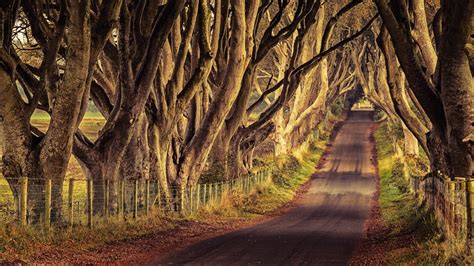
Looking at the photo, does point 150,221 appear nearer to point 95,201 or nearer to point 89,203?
point 95,201

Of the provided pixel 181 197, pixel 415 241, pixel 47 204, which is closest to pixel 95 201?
pixel 47 204

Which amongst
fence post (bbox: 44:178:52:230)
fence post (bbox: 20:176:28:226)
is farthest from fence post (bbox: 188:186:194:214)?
fence post (bbox: 20:176:28:226)

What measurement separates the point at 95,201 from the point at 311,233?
699 cm

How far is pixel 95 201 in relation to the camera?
22.6 meters

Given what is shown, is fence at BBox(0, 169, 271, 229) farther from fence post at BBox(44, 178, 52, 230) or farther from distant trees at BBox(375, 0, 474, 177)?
distant trees at BBox(375, 0, 474, 177)

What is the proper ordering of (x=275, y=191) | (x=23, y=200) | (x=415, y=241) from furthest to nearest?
(x=275, y=191)
(x=415, y=241)
(x=23, y=200)

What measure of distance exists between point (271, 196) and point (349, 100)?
82.9 meters

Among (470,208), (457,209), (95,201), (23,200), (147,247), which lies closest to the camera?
(470,208)

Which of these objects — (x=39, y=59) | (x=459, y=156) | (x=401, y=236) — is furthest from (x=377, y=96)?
(x=459, y=156)

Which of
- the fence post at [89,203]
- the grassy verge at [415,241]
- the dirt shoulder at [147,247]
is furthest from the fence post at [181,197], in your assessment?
the fence post at [89,203]

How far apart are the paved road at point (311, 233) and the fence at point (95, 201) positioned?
279 centimetres

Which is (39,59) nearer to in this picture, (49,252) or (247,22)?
(247,22)

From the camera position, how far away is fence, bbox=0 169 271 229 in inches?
733

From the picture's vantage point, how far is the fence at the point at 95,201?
61.1 feet
